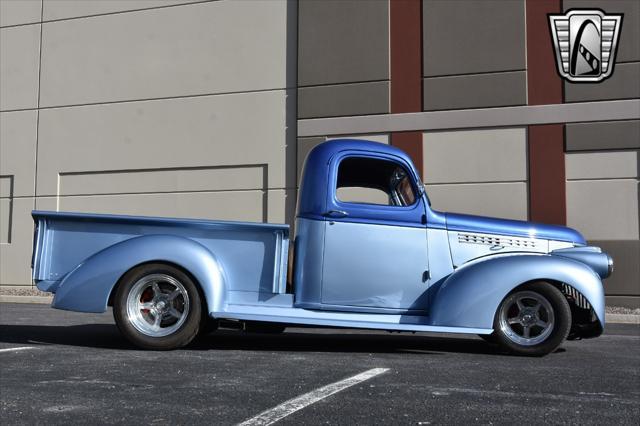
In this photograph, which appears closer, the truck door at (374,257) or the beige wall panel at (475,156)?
the truck door at (374,257)

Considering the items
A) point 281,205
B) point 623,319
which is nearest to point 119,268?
point 623,319

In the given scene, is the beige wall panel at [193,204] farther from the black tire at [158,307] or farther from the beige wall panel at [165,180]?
the black tire at [158,307]

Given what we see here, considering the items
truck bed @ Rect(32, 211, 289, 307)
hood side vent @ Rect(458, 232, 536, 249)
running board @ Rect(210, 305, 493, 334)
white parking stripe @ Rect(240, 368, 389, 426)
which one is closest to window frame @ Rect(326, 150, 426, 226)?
hood side vent @ Rect(458, 232, 536, 249)

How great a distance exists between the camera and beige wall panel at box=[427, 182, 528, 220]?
1448 centimetres

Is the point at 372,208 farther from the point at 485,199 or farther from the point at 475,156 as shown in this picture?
the point at 475,156

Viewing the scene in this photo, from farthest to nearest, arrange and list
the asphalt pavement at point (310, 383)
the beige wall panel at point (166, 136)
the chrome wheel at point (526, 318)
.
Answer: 1. the beige wall panel at point (166, 136)
2. the chrome wheel at point (526, 318)
3. the asphalt pavement at point (310, 383)

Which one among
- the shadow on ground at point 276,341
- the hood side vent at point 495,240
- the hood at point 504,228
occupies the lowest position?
the shadow on ground at point 276,341

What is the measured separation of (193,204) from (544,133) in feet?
Answer: 27.6

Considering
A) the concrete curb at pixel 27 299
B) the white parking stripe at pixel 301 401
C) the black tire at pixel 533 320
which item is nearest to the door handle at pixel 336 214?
the black tire at pixel 533 320

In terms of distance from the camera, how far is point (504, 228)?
6.61 meters

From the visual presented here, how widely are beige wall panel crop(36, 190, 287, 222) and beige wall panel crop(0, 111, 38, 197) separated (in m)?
0.94

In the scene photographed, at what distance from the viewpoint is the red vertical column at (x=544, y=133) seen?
1428 centimetres

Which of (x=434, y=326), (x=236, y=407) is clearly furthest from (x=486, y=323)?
(x=236, y=407)

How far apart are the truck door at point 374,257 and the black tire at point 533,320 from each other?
2.48 feet
